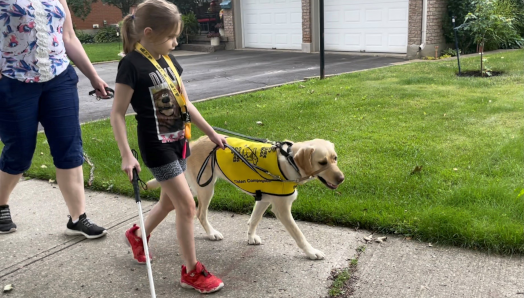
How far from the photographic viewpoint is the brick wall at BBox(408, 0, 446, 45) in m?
14.5

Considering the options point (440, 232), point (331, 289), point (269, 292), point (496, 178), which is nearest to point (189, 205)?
point (269, 292)

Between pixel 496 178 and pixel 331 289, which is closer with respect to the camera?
pixel 331 289

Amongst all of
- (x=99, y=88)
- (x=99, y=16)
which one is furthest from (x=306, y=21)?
(x=99, y=16)

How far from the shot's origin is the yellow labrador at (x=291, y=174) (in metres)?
3.05

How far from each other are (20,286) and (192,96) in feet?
24.7

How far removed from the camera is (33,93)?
336 cm

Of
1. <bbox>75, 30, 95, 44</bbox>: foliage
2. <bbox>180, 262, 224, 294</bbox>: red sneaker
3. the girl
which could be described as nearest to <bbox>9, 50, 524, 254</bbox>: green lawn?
<bbox>180, 262, 224, 294</bbox>: red sneaker

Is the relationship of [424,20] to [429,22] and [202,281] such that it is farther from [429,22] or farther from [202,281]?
[202,281]

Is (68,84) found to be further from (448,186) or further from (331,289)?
(448,186)

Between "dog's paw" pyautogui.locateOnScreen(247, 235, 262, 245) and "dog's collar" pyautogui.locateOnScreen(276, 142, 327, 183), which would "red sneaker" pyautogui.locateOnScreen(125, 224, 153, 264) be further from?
"dog's collar" pyautogui.locateOnScreen(276, 142, 327, 183)

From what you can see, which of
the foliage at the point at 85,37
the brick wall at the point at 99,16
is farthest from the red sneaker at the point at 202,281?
the brick wall at the point at 99,16

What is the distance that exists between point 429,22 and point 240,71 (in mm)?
6094

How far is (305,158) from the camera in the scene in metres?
3.05

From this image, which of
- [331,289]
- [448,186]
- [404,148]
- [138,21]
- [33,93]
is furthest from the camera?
[404,148]
